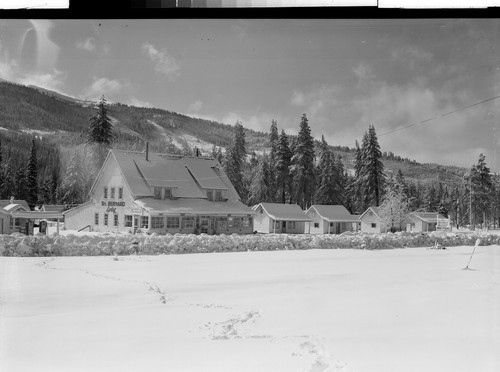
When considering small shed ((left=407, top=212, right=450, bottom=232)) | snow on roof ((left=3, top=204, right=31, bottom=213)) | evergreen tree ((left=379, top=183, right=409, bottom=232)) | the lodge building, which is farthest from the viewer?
small shed ((left=407, top=212, right=450, bottom=232))

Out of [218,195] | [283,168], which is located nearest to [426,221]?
[283,168]

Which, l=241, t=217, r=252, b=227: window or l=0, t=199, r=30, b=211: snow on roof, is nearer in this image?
l=0, t=199, r=30, b=211: snow on roof

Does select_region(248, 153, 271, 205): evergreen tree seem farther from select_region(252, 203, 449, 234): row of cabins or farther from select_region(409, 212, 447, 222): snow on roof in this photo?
select_region(409, 212, 447, 222): snow on roof

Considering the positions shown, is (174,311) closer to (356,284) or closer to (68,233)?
(68,233)

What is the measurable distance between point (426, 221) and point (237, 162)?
132 centimetres

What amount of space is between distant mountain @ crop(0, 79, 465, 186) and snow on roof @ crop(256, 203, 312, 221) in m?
0.36

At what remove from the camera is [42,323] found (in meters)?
2.08

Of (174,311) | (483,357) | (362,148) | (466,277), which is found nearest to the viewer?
(483,357)

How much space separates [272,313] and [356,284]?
60 cm

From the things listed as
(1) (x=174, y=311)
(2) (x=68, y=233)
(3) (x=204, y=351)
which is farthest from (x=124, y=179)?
(3) (x=204, y=351)

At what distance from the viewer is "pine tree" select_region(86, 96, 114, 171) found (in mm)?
2412

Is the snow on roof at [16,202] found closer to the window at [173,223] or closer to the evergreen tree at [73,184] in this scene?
the evergreen tree at [73,184]

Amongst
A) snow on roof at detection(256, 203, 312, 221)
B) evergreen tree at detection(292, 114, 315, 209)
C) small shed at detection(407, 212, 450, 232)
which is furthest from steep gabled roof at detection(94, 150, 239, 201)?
small shed at detection(407, 212, 450, 232)

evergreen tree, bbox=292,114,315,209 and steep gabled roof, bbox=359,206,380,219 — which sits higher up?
evergreen tree, bbox=292,114,315,209
